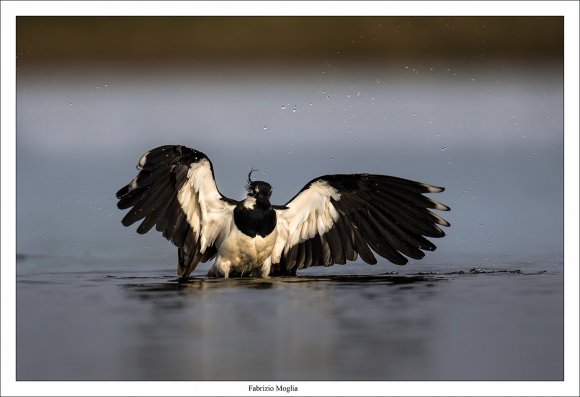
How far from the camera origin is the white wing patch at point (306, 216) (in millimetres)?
8289

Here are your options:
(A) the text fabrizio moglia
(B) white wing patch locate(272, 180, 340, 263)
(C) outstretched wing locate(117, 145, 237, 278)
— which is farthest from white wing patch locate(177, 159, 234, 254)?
(A) the text fabrizio moglia

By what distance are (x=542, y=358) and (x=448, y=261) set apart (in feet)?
9.35

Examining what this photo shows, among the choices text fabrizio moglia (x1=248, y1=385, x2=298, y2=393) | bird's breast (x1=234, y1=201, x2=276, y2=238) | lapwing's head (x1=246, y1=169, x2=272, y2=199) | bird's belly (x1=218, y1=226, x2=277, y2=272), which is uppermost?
lapwing's head (x1=246, y1=169, x2=272, y2=199)

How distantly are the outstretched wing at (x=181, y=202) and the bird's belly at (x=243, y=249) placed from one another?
0.14m

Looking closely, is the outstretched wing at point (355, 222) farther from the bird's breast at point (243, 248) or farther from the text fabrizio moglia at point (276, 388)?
the text fabrizio moglia at point (276, 388)

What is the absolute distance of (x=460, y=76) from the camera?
31.8ft

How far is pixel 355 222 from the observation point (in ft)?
27.6

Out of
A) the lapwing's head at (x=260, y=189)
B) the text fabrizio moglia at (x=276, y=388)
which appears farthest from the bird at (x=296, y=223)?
the text fabrizio moglia at (x=276, y=388)

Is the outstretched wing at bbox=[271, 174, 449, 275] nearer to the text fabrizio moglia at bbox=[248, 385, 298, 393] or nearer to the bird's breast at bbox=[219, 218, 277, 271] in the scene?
the bird's breast at bbox=[219, 218, 277, 271]

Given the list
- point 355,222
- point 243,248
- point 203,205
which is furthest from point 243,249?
point 355,222

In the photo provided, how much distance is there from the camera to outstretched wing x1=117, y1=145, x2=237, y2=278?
25.8 feet

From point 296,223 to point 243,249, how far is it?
49cm

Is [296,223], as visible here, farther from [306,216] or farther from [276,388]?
[276,388]

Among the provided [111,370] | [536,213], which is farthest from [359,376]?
[536,213]
